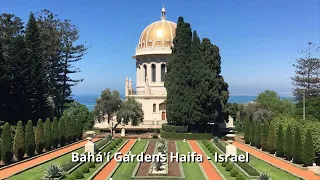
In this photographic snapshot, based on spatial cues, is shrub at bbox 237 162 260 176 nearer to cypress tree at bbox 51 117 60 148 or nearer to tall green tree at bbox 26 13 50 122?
cypress tree at bbox 51 117 60 148

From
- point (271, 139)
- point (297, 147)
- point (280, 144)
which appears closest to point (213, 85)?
point (271, 139)

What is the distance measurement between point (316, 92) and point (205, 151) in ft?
109

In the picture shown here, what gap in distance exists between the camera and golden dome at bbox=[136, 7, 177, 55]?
67562 mm

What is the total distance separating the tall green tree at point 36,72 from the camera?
4266 centimetres

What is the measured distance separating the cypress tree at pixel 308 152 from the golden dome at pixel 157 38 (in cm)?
4331

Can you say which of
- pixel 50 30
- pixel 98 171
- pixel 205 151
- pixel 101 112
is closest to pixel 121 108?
pixel 101 112

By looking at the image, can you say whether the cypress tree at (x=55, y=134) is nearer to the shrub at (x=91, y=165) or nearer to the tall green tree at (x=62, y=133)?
the tall green tree at (x=62, y=133)

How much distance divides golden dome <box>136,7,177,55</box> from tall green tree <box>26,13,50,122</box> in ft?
85.7

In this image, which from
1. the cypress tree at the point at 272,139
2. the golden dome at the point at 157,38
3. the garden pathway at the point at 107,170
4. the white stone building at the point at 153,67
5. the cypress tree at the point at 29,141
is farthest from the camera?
the golden dome at the point at 157,38

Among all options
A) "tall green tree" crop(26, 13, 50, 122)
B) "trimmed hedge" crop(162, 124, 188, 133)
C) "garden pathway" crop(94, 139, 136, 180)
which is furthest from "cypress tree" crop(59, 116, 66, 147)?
"trimmed hedge" crop(162, 124, 188, 133)

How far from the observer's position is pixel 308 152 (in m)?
25.5

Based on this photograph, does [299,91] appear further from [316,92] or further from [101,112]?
[101,112]

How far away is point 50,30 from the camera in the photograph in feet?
174

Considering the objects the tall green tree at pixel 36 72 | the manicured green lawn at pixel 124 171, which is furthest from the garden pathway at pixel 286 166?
the tall green tree at pixel 36 72
